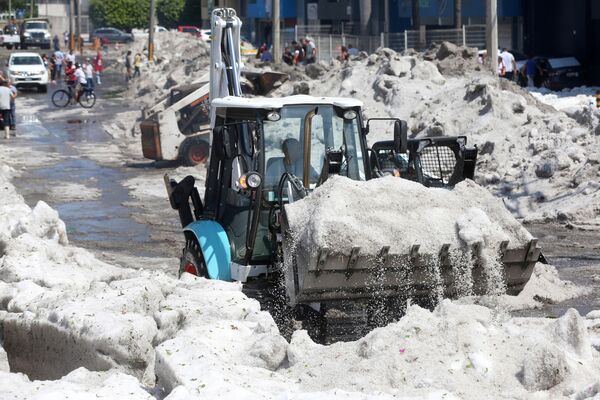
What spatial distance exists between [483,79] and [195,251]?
14222 mm

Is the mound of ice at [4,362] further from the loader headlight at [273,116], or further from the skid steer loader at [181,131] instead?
the skid steer loader at [181,131]

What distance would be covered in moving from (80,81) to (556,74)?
17.7 m

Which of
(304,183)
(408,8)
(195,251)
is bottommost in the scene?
(195,251)

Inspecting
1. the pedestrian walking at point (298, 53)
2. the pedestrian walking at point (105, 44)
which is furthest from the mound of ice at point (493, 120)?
the pedestrian walking at point (105, 44)

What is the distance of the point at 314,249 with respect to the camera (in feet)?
30.4

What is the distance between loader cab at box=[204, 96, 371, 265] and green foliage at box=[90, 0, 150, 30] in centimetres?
8097

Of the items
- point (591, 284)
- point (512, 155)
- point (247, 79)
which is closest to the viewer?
point (591, 284)

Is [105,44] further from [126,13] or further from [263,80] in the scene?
[263,80]

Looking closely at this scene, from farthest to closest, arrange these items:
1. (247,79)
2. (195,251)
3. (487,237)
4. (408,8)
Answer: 1. (408,8)
2. (247,79)
3. (195,251)
4. (487,237)

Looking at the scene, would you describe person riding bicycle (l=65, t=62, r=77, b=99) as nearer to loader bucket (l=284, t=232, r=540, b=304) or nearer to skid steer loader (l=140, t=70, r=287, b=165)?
skid steer loader (l=140, t=70, r=287, b=165)

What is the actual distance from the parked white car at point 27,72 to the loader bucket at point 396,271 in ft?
133

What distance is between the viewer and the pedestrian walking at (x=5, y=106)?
31.1 m

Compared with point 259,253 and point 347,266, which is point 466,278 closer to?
point 347,266

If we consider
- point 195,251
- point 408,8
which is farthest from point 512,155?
point 408,8
